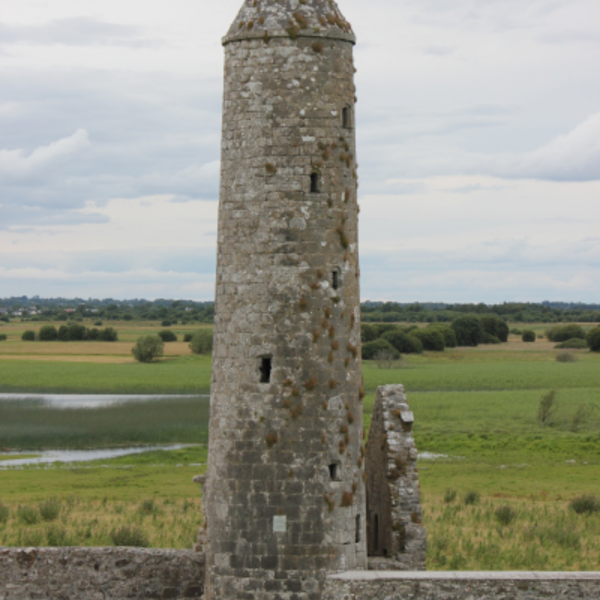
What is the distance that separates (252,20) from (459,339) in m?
103

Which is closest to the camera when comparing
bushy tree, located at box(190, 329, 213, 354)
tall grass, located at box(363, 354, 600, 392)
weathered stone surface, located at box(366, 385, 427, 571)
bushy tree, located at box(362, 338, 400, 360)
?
weathered stone surface, located at box(366, 385, 427, 571)

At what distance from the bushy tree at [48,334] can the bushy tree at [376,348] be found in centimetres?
4774

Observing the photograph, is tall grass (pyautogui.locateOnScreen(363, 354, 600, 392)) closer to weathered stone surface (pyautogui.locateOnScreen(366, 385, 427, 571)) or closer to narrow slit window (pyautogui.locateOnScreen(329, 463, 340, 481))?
weathered stone surface (pyautogui.locateOnScreen(366, 385, 427, 571))

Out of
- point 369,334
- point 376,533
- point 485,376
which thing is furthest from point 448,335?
point 376,533

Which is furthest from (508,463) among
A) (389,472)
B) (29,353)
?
(29,353)

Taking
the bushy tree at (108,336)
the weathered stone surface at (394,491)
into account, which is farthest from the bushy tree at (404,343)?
the weathered stone surface at (394,491)

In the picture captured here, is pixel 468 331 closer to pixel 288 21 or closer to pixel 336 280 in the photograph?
pixel 336 280

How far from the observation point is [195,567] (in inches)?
500

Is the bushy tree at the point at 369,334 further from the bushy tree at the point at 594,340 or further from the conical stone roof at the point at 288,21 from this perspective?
the conical stone roof at the point at 288,21

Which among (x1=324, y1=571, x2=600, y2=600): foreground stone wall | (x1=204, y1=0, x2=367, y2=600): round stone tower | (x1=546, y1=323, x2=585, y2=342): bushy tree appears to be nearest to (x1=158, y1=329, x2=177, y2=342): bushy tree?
(x1=546, y1=323, x2=585, y2=342): bushy tree

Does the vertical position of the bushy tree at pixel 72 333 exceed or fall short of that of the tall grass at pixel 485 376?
it exceeds it

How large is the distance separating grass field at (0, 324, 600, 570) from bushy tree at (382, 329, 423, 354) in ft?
46.5

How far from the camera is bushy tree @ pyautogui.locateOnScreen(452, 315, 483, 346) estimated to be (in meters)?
114

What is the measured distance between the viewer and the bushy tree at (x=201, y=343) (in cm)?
9794
